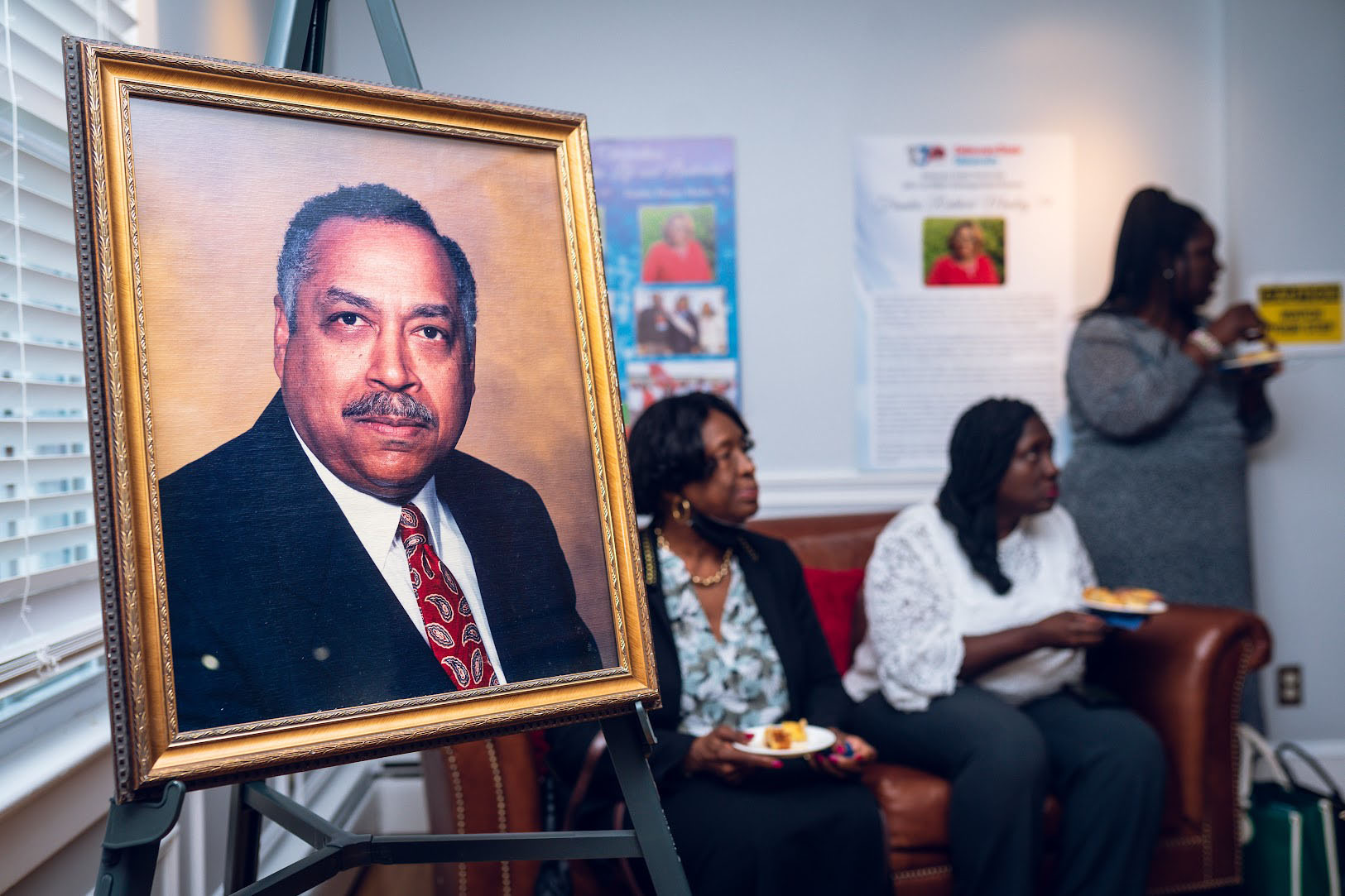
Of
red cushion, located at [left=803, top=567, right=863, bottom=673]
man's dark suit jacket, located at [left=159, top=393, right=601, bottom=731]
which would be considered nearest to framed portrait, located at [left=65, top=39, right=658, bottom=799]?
man's dark suit jacket, located at [left=159, top=393, right=601, bottom=731]

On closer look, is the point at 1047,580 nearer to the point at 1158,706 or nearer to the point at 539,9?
the point at 1158,706

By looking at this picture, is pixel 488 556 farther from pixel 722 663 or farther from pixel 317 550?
pixel 722 663

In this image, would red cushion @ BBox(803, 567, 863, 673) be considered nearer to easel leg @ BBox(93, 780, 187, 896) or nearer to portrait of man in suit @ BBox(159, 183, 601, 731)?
portrait of man in suit @ BBox(159, 183, 601, 731)

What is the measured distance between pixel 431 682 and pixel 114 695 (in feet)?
0.87

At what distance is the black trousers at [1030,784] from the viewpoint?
5.69 ft

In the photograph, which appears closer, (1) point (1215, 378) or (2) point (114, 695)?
(2) point (114, 695)

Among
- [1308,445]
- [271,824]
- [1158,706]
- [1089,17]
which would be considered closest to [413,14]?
[1089,17]

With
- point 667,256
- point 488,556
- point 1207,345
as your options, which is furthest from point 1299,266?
point 488,556

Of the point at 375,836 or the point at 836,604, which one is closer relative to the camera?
the point at 375,836

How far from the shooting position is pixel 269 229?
3.04 ft

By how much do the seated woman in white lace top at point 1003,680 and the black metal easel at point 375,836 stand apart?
3.18ft

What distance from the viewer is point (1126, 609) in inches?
73.5

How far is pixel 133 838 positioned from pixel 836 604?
1749 millimetres

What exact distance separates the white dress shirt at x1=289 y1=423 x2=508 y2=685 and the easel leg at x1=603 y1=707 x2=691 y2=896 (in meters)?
0.16
